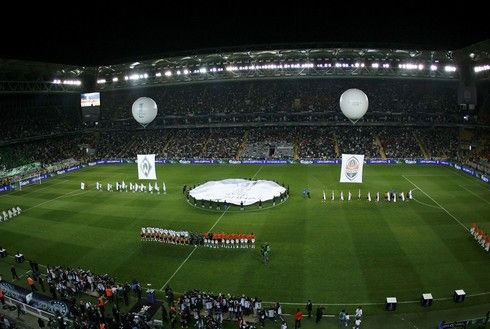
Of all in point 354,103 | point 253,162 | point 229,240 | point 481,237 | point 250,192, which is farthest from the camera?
point 253,162

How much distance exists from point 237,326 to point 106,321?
611 cm

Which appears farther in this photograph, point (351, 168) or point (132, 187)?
point (132, 187)

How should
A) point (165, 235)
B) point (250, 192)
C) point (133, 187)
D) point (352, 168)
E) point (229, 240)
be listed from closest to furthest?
point (229, 240) → point (165, 235) → point (352, 168) → point (250, 192) → point (133, 187)

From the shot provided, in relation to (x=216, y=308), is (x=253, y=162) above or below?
above

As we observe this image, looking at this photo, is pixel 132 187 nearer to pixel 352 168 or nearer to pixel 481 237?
pixel 352 168

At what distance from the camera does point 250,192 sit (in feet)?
114

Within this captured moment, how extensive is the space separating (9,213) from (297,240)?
27.1 metres

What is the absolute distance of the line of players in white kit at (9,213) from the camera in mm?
33812

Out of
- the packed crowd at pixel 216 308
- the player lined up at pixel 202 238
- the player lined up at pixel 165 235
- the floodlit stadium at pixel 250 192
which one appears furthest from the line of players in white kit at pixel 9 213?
the packed crowd at pixel 216 308

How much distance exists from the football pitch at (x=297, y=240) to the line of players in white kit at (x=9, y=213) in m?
0.74

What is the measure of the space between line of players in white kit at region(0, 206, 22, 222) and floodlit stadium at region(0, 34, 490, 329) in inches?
5.8

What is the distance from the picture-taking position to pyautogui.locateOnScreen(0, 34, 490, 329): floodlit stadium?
61.9ft

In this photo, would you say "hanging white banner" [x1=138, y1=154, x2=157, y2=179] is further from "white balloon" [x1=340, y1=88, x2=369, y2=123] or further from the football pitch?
"white balloon" [x1=340, y1=88, x2=369, y2=123]

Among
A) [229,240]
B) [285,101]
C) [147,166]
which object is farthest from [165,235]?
[285,101]
